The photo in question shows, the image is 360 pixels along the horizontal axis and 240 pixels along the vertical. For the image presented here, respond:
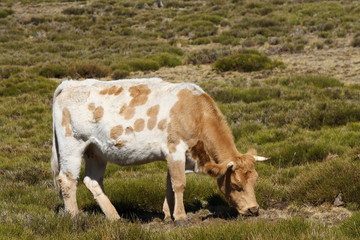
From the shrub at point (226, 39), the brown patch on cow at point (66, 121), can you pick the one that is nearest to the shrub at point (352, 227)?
the brown patch on cow at point (66, 121)

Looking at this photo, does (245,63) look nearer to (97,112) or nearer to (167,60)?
(167,60)

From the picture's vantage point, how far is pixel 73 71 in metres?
23.4

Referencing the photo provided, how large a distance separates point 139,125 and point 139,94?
510mm

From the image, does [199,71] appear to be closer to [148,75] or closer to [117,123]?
[148,75]

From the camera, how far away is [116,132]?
657 cm

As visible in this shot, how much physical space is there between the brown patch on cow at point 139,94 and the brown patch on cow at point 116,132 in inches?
14.9

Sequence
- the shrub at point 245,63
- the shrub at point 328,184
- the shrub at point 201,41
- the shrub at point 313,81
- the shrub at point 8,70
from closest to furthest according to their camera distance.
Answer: the shrub at point 328,184 < the shrub at point 313,81 < the shrub at point 245,63 < the shrub at point 8,70 < the shrub at point 201,41

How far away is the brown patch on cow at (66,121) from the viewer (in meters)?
6.84

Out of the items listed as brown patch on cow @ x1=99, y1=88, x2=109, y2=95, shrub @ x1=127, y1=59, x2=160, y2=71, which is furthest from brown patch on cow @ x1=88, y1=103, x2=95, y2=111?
shrub @ x1=127, y1=59, x2=160, y2=71

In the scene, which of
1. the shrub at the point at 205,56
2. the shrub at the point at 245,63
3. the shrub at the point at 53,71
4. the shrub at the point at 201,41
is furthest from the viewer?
the shrub at the point at 201,41

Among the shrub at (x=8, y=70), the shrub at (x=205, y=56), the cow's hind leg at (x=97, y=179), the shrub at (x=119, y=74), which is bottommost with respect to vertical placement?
the shrub at (x=205, y=56)

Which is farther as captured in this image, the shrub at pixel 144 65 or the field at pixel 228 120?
the shrub at pixel 144 65

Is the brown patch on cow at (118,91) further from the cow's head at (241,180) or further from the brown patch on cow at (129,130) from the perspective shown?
the cow's head at (241,180)

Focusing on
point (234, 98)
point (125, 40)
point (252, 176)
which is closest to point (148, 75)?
point (234, 98)
